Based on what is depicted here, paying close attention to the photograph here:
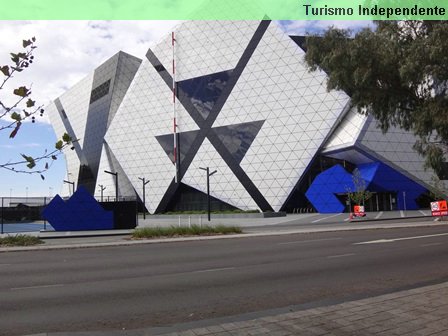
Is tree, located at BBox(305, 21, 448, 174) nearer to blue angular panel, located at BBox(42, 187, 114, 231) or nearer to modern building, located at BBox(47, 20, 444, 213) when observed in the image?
blue angular panel, located at BBox(42, 187, 114, 231)

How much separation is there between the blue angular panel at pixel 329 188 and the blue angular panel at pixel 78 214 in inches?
1033

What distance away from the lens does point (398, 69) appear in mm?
7652

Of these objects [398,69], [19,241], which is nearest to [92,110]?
[19,241]

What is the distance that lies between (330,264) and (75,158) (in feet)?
263

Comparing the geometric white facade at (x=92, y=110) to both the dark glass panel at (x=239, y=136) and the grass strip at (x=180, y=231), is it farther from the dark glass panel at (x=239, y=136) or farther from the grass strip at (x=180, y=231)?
the grass strip at (x=180, y=231)

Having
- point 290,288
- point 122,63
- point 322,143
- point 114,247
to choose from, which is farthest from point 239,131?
point 290,288

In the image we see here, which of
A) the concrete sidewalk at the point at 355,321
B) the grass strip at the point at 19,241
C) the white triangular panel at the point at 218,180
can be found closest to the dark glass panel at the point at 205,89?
the white triangular panel at the point at 218,180

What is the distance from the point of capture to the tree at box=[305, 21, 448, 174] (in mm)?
7195

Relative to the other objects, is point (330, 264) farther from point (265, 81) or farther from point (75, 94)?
point (75, 94)

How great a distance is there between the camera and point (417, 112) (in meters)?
8.09

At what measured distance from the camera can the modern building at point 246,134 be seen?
4944cm

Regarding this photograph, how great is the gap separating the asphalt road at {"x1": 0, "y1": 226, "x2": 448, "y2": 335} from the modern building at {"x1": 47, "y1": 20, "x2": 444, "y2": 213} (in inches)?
1233

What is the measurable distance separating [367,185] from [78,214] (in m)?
30.6

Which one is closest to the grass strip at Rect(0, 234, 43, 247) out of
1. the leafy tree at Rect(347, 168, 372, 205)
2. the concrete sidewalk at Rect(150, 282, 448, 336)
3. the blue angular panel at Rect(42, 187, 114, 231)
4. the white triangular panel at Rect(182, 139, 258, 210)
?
the blue angular panel at Rect(42, 187, 114, 231)
